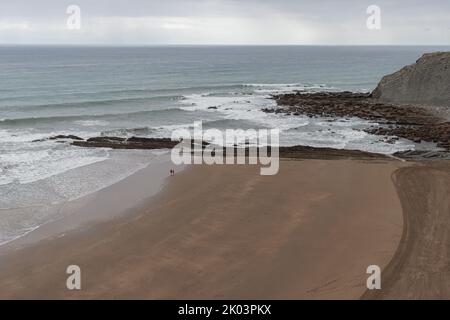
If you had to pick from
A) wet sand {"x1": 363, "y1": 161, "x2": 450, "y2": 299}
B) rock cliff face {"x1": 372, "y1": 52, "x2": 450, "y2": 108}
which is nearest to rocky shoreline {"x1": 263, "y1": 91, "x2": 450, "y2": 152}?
rock cliff face {"x1": 372, "y1": 52, "x2": 450, "y2": 108}

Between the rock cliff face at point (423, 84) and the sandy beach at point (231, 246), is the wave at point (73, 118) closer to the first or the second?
the sandy beach at point (231, 246)

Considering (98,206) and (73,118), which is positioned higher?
(73,118)

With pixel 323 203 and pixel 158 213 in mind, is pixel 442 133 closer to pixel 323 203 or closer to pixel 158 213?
pixel 323 203

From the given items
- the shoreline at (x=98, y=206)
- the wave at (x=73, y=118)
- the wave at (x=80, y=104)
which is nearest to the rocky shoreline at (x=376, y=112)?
the wave at (x=73, y=118)

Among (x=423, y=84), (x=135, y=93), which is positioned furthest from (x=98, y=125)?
(x=423, y=84)

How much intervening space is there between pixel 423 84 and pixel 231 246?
117 ft

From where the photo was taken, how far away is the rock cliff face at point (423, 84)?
4184 centimetres

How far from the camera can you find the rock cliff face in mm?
41844

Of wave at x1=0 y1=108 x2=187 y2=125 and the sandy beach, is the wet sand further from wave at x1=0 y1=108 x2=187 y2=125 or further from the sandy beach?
wave at x1=0 y1=108 x2=187 y2=125

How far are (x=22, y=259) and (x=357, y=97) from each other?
4057 centimetres

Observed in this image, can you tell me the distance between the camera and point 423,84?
4362cm

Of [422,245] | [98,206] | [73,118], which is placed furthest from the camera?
[73,118]

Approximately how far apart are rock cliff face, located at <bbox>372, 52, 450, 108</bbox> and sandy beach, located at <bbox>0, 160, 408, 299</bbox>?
2492 centimetres

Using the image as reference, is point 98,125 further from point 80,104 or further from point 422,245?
point 422,245
